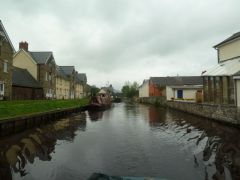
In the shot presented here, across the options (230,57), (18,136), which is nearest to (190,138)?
(18,136)

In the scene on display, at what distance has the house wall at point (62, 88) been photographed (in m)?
67.6

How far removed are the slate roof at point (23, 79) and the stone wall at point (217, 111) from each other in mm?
28274

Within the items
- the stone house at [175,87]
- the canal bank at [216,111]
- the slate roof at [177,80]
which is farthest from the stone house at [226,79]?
the slate roof at [177,80]

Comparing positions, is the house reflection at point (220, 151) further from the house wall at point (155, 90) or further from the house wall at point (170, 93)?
the house wall at point (155, 90)

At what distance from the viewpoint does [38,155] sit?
13977 millimetres

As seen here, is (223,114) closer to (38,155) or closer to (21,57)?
(38,155)

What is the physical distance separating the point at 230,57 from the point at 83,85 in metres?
74.1

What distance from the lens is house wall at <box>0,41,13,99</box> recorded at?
35.8 meters

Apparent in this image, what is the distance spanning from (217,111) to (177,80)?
2171 inches

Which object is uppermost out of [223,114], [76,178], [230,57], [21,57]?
[21,57]

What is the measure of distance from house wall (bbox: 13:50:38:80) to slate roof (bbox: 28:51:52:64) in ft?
3.58

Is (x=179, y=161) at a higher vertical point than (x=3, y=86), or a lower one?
lower

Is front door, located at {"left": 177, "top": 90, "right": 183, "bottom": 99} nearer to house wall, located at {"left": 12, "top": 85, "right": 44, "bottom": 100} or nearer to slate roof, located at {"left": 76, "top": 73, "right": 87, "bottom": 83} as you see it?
house wall, located at {"left": 12, "top": 85, "right": 44, "bottom": 100}

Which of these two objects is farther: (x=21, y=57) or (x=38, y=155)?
(x=21, y=57)
